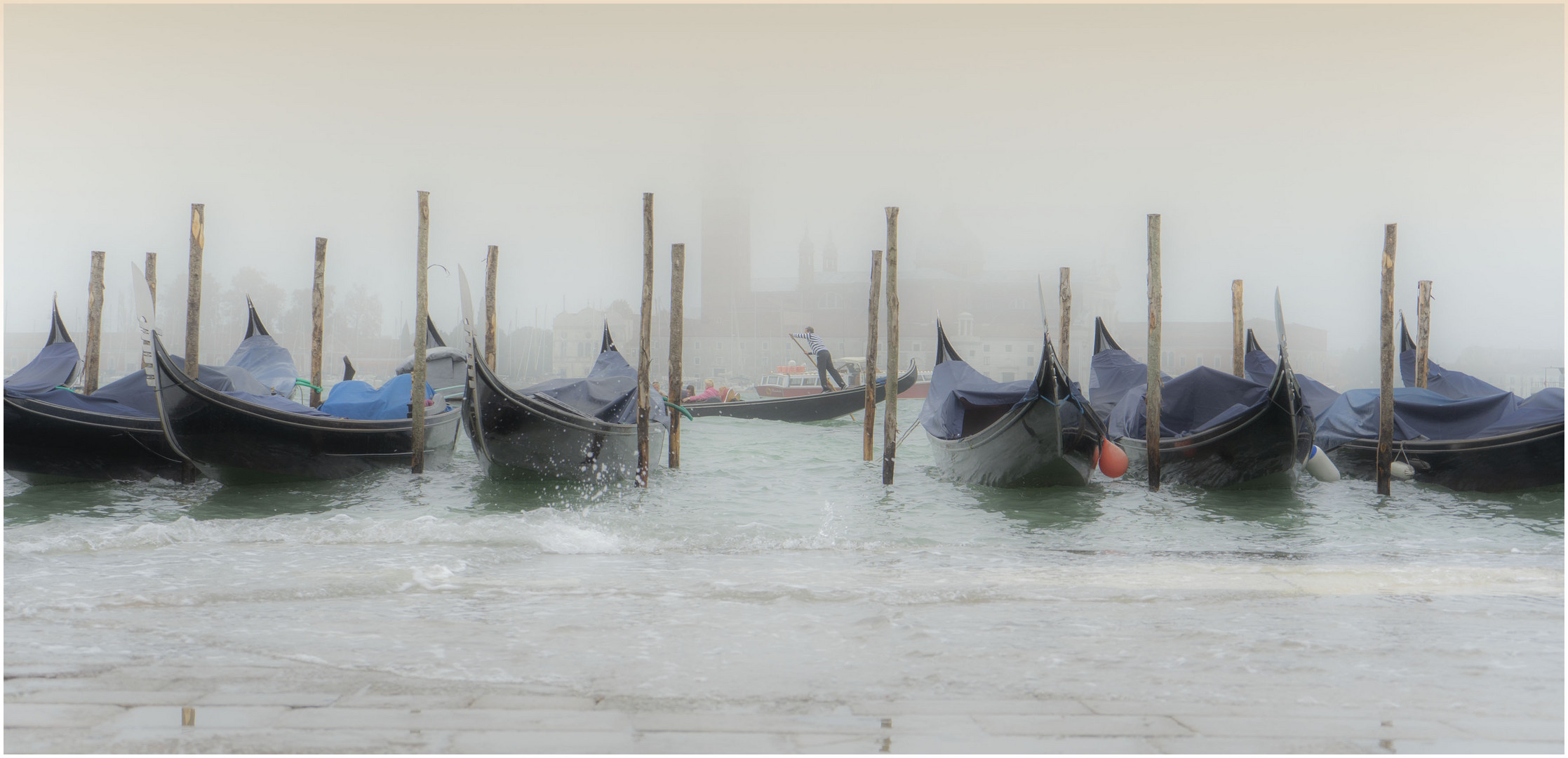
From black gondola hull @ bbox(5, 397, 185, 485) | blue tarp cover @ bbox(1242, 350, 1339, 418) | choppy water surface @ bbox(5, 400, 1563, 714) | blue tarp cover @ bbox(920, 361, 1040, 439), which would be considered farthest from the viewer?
blue tarp cover @ bbox(1242, 350, 1339, 418)

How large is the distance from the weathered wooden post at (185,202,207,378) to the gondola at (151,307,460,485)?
0.21 m

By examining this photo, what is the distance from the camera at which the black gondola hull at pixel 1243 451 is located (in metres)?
6.38

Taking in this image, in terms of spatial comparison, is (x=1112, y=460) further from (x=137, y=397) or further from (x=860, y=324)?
(x=860, y=324)

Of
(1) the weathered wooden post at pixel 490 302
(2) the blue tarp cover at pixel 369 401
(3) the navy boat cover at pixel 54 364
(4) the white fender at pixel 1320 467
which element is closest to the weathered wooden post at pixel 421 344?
(2) the blue tarp cover at pixel 369 401

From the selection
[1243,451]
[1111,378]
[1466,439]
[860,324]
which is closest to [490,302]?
[1111,378]

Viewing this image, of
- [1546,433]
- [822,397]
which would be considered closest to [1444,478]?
[1546,433]

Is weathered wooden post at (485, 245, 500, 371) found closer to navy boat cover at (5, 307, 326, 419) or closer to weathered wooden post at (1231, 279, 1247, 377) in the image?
navy boat cover at (5, 307, 326, 419)

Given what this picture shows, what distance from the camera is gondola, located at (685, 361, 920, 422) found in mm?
15734

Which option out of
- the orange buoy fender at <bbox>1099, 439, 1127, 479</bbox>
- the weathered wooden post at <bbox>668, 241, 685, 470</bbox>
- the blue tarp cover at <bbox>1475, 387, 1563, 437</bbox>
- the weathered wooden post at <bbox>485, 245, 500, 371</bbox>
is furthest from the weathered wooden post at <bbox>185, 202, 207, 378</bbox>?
the blue tarp cover at <bbox>1475, 387, 1563, 437</bbox>

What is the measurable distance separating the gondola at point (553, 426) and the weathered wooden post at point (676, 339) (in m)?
0.64

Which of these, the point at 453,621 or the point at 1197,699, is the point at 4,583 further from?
the point at 1197,699

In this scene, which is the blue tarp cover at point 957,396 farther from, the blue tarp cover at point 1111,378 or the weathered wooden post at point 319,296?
the weathered wooden post at point 319,296

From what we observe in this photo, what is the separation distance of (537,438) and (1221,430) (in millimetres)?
4632

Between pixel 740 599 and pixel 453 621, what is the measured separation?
Result: 3.11 feet
